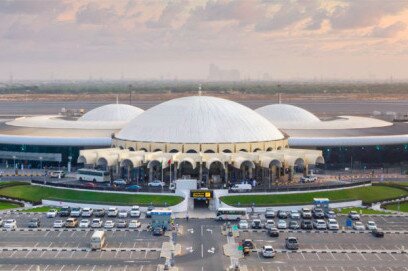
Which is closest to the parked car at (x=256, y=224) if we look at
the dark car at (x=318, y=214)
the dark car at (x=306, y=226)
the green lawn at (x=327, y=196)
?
the dark car at (x=306, y=226)

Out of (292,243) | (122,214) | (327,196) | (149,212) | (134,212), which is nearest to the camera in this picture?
(292,243)

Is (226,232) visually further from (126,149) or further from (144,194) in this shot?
(126,149)

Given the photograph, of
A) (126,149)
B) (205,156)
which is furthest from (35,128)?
(205,156)

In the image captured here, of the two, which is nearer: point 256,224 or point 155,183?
point 256,224

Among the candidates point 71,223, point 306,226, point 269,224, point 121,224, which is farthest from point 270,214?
point 71,223

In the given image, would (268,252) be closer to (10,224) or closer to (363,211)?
(363,211)

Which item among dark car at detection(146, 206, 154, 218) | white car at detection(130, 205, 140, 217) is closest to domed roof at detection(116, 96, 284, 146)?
dark car at detection(146, 206, 154, 218)
